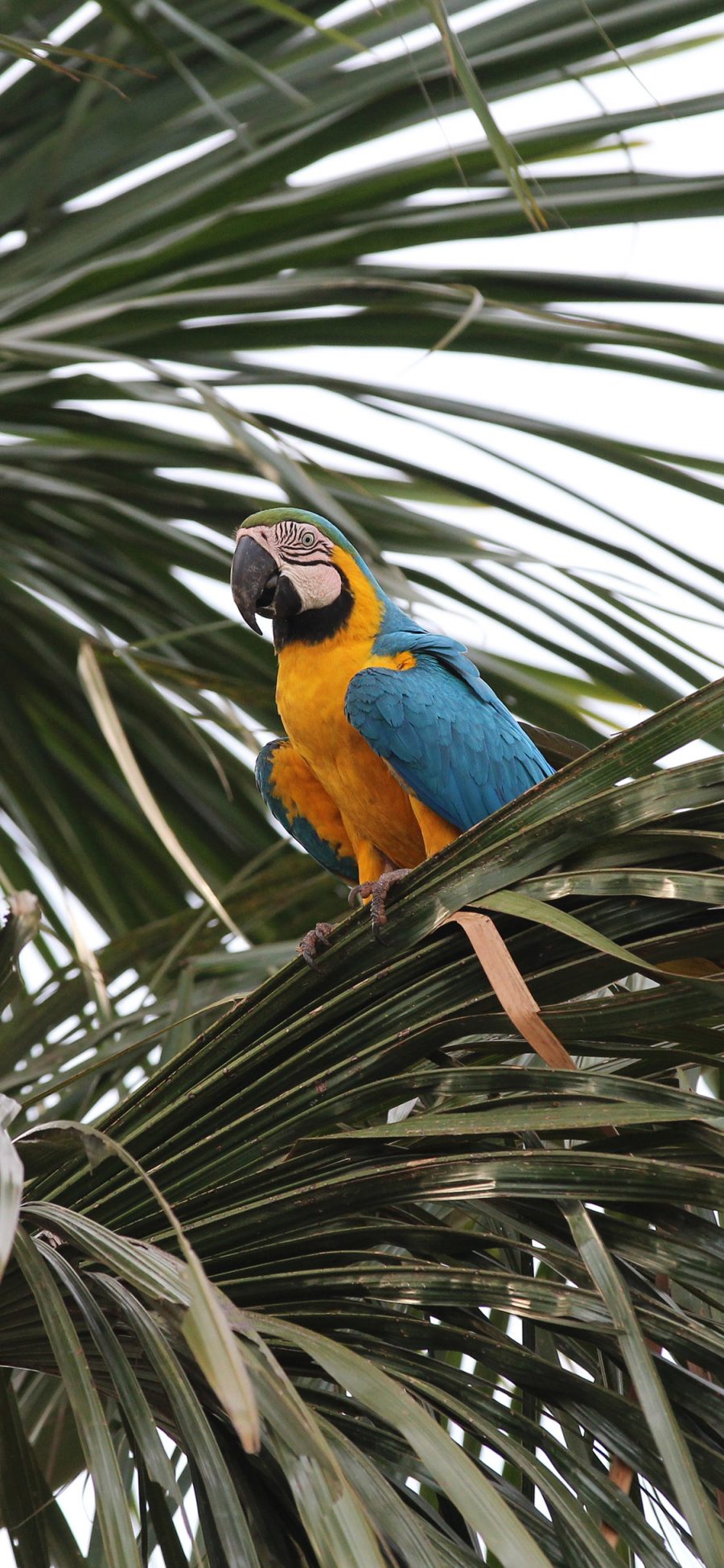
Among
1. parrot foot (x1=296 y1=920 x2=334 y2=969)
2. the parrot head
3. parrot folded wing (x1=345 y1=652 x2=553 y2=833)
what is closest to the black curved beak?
the parrot head

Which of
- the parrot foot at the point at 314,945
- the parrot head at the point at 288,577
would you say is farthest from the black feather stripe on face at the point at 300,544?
the parrot foot at the point at 314,945

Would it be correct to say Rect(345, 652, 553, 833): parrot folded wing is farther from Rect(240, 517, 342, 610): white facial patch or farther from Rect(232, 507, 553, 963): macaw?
Rect(240, 517, 342, 610): white facial patch

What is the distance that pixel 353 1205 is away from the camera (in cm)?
108

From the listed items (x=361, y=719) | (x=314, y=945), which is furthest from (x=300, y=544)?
(x=314, y=945)

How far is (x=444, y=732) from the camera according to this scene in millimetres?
1957

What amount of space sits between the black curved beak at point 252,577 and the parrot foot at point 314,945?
0.60 metres

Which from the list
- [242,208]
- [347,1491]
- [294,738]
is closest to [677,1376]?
[347,1491]

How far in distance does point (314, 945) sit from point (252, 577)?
790 mm

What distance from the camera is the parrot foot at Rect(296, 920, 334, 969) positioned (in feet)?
3.91

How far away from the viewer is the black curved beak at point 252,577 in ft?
→ 6.72

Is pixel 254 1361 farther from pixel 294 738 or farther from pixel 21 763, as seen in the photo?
pixel 21 763

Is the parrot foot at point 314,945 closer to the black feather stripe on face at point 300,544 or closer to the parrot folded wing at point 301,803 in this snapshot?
the parrot folded wing at point 301,803

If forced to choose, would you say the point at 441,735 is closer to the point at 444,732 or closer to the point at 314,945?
the point at 444,732

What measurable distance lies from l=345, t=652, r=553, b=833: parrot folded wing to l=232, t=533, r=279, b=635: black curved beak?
8.0 inches
